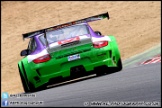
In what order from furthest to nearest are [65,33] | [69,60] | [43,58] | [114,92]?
[65,33] → [43,58] → [69,60] → [114,92]

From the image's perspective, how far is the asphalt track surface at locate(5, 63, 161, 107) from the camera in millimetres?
8438

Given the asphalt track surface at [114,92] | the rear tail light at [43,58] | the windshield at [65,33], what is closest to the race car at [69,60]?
the rear tail light at [43,58]

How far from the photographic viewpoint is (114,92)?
959 centimetres

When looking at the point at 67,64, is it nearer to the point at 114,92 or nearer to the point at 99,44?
the point at 99,44

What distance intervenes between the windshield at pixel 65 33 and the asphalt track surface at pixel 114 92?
1036 mm

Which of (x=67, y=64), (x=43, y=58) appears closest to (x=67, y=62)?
(x=67, y=64)

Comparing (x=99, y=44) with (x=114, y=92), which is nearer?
(x=114, y=92)

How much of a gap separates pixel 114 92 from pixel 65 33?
313 cm

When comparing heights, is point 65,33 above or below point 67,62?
above

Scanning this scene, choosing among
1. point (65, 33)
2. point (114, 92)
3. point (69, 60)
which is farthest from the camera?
point (65, 33)

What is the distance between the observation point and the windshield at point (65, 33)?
1224cm

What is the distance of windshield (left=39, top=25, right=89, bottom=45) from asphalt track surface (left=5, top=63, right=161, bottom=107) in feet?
3.40

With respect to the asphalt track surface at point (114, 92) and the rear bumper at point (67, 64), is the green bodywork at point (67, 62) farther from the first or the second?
the asphalt track surface at point (114, 92)

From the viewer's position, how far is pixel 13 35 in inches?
1299
